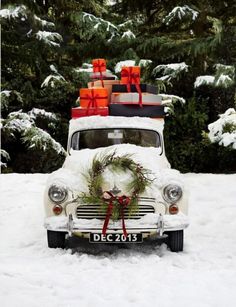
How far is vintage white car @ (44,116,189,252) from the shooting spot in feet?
18.1

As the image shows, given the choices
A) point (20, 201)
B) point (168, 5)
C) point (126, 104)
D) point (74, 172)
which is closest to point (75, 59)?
point (168, 5)

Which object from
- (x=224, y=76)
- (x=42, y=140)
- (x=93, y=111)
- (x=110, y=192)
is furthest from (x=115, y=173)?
(x=42, y=140)

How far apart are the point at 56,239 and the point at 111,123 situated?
1729mm

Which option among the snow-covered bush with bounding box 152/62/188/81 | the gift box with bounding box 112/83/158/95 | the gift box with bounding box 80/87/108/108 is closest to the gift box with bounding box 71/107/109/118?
A: the gift box with bounding box 80/87/108/108

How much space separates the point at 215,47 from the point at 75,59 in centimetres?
435

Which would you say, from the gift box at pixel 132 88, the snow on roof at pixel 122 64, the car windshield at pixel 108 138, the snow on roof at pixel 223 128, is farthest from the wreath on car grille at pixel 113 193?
the snow on roof at pixel 122 64

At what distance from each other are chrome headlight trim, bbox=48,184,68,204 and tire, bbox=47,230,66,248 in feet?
1.41

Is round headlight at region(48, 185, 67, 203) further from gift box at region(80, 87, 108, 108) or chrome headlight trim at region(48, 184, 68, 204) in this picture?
gift box at region(80, 87, 108, 108)

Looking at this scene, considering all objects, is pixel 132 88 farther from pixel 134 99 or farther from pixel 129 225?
pixel 129 225

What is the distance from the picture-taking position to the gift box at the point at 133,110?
704 centimetres

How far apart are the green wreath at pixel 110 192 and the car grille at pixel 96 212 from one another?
0.18ft

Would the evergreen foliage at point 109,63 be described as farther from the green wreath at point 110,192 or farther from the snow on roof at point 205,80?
the green wreath at point 110,192

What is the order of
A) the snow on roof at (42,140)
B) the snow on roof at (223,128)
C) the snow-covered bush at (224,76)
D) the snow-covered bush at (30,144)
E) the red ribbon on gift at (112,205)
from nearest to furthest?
the red ribbon on gift at (112,205) < the snow on roof at (223,128) < the snow-covered bush at (224,76) < the snow on roof at (42,140) < the snow-covered bush at (30,144)

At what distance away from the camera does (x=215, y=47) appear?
12.5 meters
